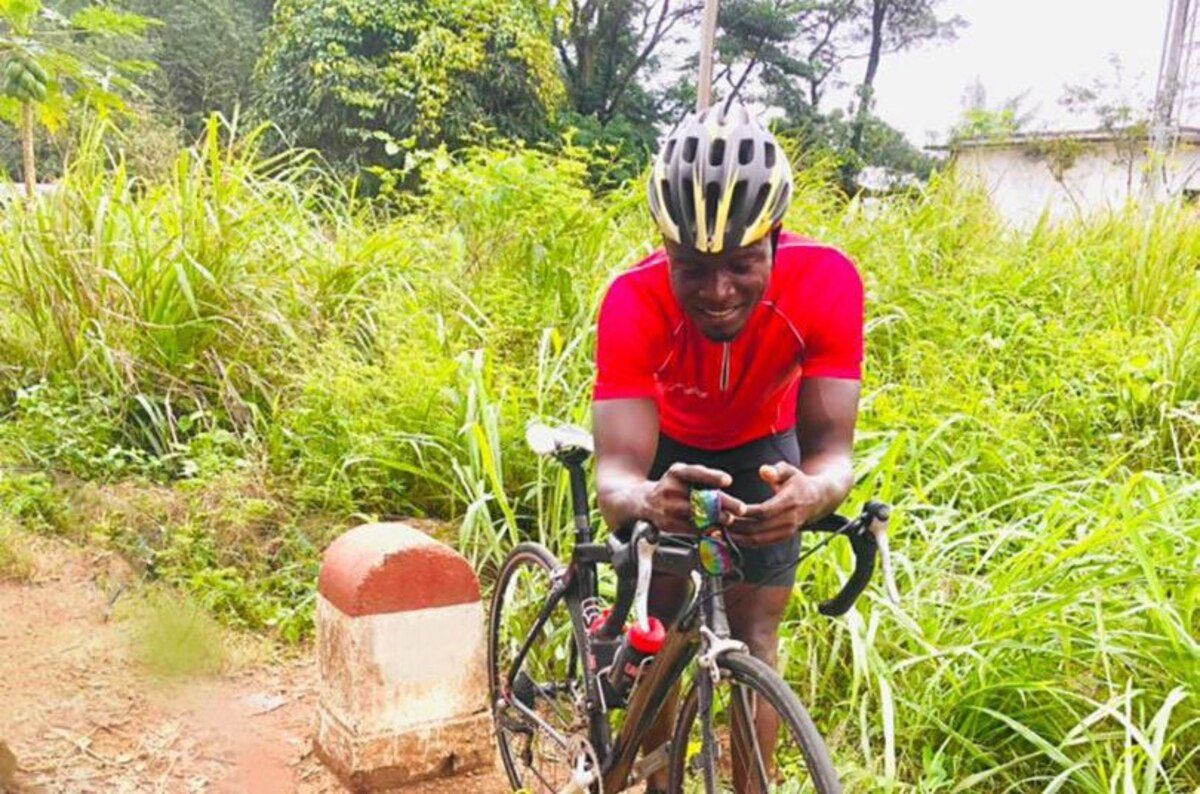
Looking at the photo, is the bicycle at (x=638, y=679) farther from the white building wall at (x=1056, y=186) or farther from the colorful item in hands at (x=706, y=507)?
the white building wall at (x=1056, y=186)

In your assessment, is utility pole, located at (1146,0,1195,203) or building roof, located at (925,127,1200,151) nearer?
utility pole, located at (1146,0,1195,203)

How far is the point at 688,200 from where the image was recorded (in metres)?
1.65

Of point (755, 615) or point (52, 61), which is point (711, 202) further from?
point (52, 61)

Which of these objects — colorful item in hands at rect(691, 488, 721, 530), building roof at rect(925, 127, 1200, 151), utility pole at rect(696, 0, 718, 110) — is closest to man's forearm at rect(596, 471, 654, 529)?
colorful item in hands at rect(691, 488, 721, 530)

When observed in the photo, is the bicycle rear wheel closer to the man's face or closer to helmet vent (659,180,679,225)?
the man's face

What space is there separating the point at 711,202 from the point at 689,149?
0.38ft

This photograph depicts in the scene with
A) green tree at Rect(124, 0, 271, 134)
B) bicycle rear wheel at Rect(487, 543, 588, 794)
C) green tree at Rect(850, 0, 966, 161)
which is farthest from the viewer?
green tree at Rect(850, 0, 966, 161)

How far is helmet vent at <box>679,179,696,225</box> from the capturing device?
5.40 feet

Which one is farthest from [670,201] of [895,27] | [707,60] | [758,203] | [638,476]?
[895,27]

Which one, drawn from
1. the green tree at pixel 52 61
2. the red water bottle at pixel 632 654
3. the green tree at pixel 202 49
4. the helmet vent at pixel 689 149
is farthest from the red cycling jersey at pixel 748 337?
the green tree at pixel 202 49

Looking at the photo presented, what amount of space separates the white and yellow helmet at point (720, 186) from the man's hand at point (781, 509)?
0.39 meters

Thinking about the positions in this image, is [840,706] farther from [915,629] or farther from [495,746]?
[495,746]

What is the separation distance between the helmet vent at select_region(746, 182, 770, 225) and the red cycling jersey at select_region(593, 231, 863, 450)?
0.59ft

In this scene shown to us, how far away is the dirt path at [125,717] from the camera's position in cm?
274
